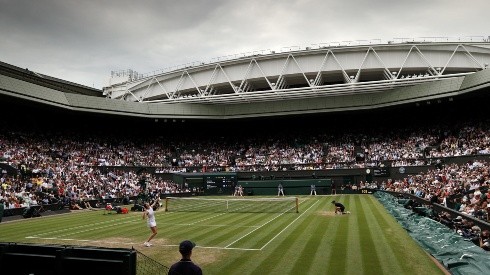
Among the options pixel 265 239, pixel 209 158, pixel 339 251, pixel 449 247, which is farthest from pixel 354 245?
pixel 209 158

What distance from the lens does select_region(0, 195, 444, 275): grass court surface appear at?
1321cm

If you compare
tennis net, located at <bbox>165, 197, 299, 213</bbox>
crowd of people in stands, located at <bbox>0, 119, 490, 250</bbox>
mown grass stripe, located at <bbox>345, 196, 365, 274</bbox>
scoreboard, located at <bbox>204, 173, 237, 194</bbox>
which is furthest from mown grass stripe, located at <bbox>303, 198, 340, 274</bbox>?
scoreboard, located at <bbox>204, 173, 237, 194</bbox>

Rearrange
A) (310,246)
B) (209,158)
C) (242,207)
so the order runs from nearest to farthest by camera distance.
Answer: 1. (310,246)
2. (242,207)
3. (209,158)

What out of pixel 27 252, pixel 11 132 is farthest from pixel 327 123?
pixel 27 252

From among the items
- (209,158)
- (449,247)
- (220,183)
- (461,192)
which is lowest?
(449,247)

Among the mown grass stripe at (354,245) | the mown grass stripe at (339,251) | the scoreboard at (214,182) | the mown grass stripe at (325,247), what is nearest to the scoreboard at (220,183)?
the scoreboard at (214,182)

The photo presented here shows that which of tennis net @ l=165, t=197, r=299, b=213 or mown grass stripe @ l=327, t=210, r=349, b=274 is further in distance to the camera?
tennis net @ l=165, t=197, r=299, b=213

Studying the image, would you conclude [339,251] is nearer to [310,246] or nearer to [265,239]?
[310,246]

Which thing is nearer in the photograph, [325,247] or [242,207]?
[325,247]

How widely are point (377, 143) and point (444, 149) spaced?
10.9 metres

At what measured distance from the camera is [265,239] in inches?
714

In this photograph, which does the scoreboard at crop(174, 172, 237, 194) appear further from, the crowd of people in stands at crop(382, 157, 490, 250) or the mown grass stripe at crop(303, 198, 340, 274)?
the mown grass stripe at crop(303, 198, 340, 274)

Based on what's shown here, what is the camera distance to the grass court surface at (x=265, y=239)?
13.2 meters

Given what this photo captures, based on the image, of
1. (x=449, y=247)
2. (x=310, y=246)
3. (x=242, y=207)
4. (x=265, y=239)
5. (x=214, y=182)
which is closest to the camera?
(x=449, y=247)
